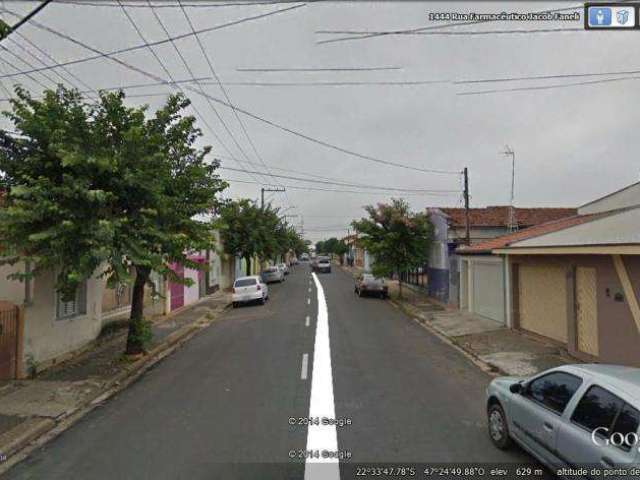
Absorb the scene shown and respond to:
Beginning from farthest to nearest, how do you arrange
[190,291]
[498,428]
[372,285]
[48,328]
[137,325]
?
[372,285] → [190,291] → [137,325] → [48,328] → [498,428]

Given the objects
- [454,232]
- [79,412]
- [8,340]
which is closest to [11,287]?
[8,340]

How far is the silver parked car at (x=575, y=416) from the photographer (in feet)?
10.7

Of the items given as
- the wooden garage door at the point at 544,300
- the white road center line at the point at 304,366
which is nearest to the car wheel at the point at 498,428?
the white road center line at the point at 304,366

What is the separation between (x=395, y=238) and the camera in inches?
795

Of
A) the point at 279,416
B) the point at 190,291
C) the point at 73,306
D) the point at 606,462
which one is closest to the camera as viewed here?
the point at 606,462

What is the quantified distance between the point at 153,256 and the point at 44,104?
142 inches

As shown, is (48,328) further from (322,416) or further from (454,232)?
(454,232)

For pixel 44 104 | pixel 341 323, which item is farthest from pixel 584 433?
pixel 341 323

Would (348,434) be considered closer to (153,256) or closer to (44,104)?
(153,256)

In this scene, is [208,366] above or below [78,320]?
below

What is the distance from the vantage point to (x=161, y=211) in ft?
27.2

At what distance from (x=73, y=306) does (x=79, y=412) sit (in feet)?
16.3

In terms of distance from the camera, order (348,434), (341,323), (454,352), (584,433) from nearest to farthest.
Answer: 1. (584,433)
2. (348,434)
3. (454,352)
4. (341,323)

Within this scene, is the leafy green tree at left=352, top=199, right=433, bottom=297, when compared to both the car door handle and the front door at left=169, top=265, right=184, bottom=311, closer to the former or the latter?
the front door at left=169, top=265, right=184, bottom=311
